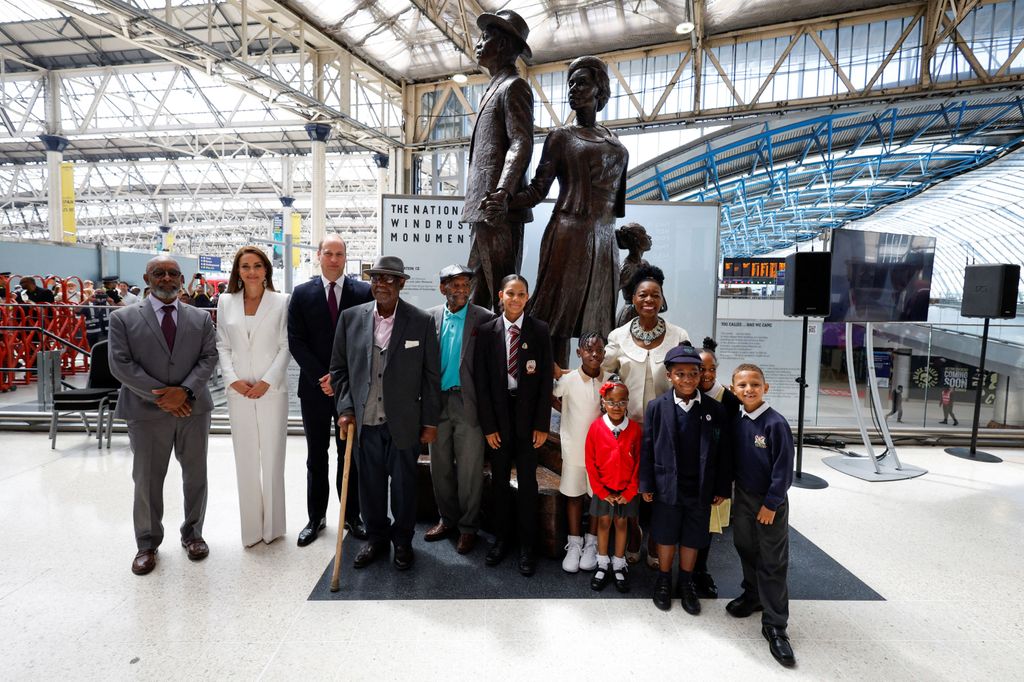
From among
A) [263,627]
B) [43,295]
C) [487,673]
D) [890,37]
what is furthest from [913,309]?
[43,295]

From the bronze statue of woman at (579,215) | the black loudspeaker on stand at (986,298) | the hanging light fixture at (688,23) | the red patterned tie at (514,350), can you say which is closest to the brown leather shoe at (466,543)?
the red patterned tie at (514,350)

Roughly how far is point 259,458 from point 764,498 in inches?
114

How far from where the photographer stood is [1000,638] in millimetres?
2594

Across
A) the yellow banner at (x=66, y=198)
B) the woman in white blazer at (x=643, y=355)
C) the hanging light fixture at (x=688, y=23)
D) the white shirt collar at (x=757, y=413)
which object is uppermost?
the hanging light fixture at (x=688, y=23)

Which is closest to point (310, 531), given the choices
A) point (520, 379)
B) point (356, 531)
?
point (356, 531)

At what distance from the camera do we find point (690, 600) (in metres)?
2.71

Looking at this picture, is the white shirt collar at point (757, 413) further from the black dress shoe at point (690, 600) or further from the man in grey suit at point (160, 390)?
the man in grey suit at point (160, 390)

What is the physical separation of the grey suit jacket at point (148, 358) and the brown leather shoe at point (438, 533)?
5.27 feet

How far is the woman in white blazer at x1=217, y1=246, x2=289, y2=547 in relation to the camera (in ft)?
10.5

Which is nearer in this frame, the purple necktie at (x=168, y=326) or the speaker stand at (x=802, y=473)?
the purple necktie at (x=168, y=326)

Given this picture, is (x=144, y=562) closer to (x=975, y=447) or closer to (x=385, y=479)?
(x=385, y=479)

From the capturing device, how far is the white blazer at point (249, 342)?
3217 mm

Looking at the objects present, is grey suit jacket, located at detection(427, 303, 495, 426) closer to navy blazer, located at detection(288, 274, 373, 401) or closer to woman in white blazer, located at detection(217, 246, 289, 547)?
navy blazer, located at detection(288, 274, 373, 401)

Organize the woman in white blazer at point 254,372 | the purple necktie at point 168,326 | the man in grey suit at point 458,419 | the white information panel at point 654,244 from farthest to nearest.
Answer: the white information panel at point 654,244 → the woman in white blazer at point 254,372 → the purple necktie at point 168,326 → the man in grey suit at point 458,419
